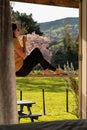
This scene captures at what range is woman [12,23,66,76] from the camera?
4.10m

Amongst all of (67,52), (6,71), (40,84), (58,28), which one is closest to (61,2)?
(58,28)

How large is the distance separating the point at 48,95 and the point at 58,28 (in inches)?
39.4

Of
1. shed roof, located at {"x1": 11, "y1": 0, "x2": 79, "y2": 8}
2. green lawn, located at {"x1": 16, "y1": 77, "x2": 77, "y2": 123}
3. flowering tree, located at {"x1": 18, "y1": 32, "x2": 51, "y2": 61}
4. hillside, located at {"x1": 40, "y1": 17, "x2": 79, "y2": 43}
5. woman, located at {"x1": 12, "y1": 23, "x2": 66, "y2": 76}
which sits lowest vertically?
green lawn, located at {"x1": 16, "y1": 77, "x2": 77, "y2": 123}

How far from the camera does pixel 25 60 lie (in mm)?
4207

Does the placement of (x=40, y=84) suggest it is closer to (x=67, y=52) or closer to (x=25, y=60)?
(x=25, y=60)

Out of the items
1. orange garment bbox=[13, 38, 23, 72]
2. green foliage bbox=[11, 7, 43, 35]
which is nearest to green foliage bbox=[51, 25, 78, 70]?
green foliage bbox=[11, 7, 43, 35]

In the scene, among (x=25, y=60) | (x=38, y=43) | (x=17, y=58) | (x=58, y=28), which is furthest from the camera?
(x=58, y=28)

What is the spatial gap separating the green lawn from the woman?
0.12 metres

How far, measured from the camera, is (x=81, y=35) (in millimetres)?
4254

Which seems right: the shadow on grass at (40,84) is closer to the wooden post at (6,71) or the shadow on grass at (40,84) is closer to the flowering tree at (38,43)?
the flowering tree at (38,43)

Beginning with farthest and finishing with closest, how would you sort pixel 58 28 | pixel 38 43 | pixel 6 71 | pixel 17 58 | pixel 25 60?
1. pixel 58 28
2. pixel 38 43
3. pixel 25 60
4. pixel 17 58
5. pixel 6 71

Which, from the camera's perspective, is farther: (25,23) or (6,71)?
(25,23)

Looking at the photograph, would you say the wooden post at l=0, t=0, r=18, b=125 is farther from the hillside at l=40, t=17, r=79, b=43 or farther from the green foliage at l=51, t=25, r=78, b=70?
the green foliage at l=51, t=25, r=78, b=70

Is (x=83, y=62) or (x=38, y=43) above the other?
(x=38, y=43)
